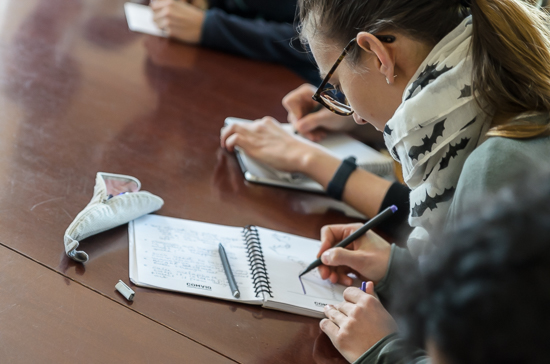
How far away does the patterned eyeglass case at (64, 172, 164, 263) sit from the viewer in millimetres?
942

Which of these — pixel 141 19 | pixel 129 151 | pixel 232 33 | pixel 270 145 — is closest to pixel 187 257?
pixel 129 151

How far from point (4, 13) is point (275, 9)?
2.99 ft

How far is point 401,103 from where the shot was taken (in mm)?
1017

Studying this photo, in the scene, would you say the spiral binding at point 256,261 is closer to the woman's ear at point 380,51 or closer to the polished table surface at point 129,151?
the polished table surface at point 129,151

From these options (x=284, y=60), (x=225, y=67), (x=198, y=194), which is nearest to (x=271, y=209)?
(x=198, y=194)

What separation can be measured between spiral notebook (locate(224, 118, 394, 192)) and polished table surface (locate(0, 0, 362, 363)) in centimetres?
3

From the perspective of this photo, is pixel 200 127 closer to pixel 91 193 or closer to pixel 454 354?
pixel 91 193

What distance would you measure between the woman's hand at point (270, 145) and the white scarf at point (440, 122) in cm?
38

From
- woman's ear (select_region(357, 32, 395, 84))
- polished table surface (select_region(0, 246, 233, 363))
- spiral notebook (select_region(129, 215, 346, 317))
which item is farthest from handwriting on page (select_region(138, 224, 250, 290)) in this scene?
woman's ear (select_region(357, 32, 395, 84))

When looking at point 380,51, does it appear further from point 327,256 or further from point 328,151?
point 328,151

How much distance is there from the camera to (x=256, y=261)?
3.42 feet

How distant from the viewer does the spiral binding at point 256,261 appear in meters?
0.98

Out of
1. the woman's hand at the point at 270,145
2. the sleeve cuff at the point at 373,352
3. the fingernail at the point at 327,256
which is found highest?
the sleeve cuff at the point at 373,352

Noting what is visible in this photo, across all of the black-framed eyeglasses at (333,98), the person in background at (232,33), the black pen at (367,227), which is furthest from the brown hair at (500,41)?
the person in background at (232,33)
